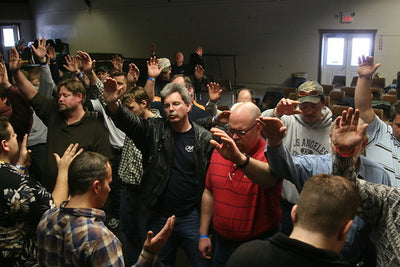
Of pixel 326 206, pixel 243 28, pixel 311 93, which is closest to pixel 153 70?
pixel 311 93

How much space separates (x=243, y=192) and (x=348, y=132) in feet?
2.21

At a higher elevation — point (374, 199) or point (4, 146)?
point (4, 146)

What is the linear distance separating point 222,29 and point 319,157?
36.1ft

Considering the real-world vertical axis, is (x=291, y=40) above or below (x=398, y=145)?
above

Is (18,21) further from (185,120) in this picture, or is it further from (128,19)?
(185,120)

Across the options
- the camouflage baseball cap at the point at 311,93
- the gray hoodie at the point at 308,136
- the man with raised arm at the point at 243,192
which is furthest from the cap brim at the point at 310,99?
the man with raised arm at the point at 243,192

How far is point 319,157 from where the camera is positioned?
2045 millimetres

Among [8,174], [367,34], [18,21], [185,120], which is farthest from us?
[18,21]

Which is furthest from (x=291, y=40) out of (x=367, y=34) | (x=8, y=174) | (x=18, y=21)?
(x=18, y=21)

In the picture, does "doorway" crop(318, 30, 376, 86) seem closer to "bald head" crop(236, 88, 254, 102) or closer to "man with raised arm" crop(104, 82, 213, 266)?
"bald head" crop(236, 88, 254, 102)

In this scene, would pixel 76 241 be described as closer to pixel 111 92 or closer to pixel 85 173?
pixel 85 173

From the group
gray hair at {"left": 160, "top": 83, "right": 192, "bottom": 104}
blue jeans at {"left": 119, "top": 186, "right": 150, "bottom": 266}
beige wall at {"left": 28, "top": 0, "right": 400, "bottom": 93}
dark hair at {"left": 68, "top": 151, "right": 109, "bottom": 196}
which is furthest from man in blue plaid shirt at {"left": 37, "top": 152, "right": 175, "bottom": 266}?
beige wall at {"left": 28, "top": 0, "right": 400, "bottom": 93}

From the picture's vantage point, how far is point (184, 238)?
241 centimetres

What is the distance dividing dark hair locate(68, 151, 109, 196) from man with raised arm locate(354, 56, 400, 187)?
1722mm
